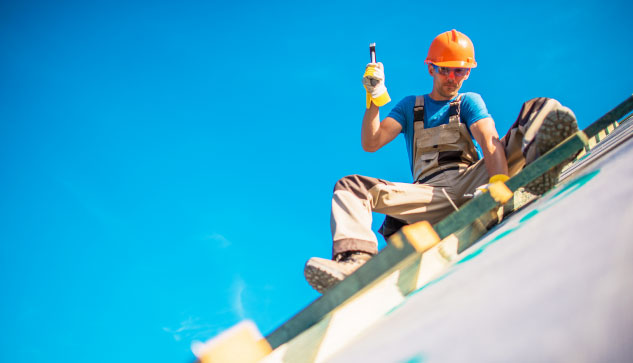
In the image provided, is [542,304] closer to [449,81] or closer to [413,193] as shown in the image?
[413,193]

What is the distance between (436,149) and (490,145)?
47cm

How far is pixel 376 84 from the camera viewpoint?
3057 mm

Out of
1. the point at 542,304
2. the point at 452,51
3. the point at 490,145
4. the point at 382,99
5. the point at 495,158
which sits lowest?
the point at 542,304

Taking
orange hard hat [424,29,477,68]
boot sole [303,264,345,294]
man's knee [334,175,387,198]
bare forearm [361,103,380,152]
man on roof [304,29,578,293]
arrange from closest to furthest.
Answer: boot sole [303,264,345,294]
man on roof [304,29,578,293]
man's knee [334,175,387,198]
bare forearm [361,103,380,152]
orange hard hat [424,29,477,68]

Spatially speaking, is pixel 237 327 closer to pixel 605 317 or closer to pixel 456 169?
pixel 605 317

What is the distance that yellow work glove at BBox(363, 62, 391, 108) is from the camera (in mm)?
3047

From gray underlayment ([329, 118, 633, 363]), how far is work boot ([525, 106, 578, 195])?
95 cm

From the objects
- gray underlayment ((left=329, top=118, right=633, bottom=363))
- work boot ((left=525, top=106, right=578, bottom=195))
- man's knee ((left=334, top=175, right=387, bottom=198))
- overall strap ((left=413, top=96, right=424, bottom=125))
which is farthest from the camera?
overall strap ((left=413, top=96, right=424, bottom=125))

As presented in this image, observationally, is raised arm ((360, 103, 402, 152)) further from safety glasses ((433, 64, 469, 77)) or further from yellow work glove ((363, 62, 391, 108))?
safety glasses ((433, 64, 469, 77))

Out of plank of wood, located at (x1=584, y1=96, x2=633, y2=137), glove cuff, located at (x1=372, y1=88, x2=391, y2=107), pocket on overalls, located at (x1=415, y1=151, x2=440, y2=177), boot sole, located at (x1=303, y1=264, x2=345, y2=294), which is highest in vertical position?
glove cuff, located at (x1=372, y1=88, x2=391, y2=107)

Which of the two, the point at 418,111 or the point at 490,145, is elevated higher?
the point at 418,111

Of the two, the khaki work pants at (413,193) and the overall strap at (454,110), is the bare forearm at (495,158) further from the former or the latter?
the overall strap at (454,110)

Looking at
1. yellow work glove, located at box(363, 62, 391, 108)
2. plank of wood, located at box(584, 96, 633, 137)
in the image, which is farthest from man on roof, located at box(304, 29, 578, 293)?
plank of wood, located at box(584, 96, 633, 137)

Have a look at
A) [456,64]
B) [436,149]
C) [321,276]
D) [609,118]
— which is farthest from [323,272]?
[456,64]
